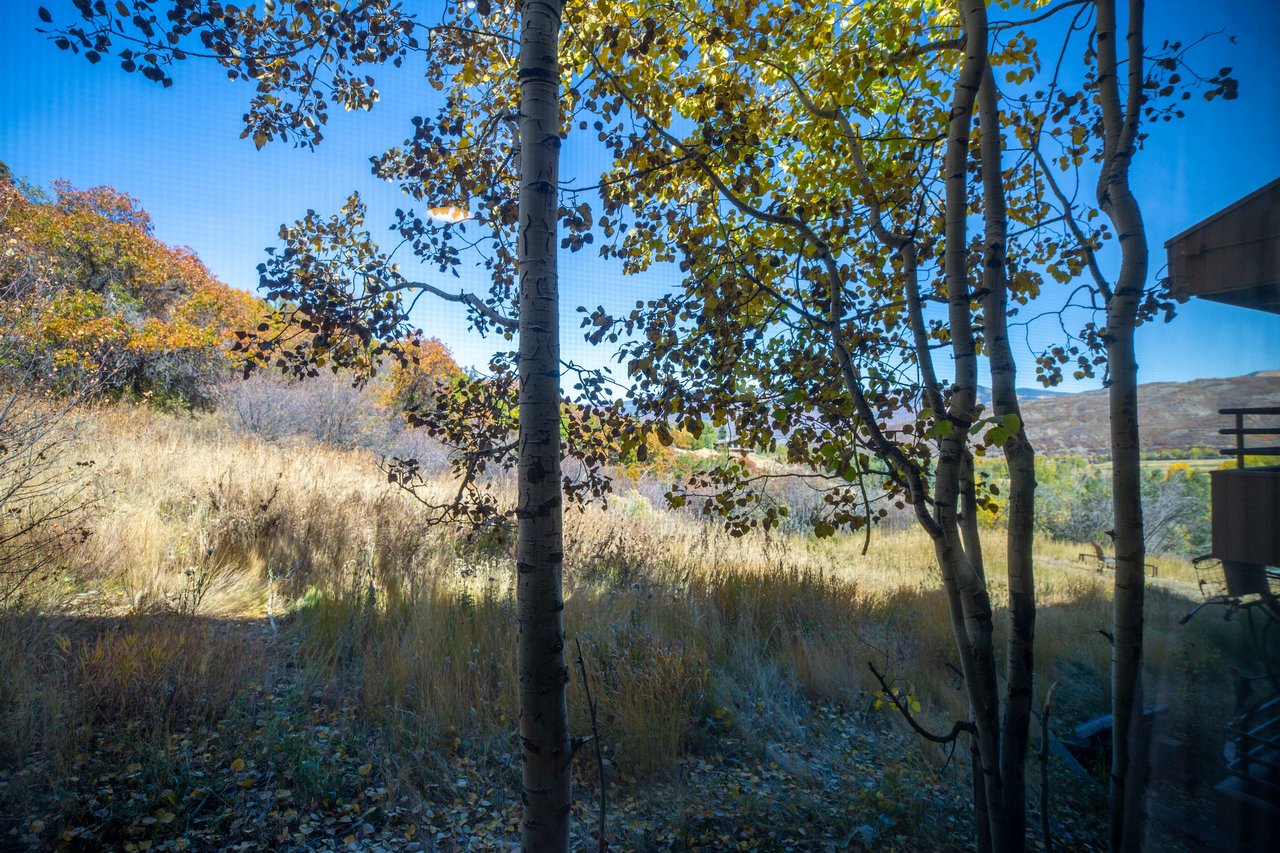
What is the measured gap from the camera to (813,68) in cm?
Result: 308

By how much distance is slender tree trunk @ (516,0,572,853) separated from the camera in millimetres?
1589

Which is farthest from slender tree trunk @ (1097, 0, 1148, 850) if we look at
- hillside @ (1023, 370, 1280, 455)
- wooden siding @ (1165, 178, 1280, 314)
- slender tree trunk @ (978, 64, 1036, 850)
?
wooden siding @ (1165, 178, 1280, 314)

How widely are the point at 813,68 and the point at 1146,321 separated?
6.62 feet

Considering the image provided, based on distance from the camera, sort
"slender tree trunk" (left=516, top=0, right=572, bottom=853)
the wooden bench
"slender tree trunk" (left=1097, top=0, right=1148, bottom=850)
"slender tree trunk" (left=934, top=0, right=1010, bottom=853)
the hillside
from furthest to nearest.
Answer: the wooden bench
"slender tree trunk" (left=1097, top=0, right=1148, bottom=850)
"slender tree trunk" (left=934, top=0, right=1010, bottom=853)
"slender tree trunk" (left=516, top=0, right=572, bottom=853)
the hillside

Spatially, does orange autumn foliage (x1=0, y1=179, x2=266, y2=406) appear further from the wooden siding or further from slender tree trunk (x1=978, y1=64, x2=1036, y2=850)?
the wooden siding

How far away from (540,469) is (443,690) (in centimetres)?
258

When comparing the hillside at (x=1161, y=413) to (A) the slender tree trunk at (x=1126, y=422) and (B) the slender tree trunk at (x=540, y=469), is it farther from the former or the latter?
(B) the slender tree trunk at (x=540, y=469)

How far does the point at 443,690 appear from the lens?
3.51m

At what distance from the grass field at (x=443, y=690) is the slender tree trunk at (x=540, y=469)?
1.44m

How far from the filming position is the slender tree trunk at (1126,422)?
85.4 inches

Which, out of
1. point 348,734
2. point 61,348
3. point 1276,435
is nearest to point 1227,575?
point 1276,435

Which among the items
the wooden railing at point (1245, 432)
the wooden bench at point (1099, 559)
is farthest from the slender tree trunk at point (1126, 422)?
the wooden bench at point (1099, 559)

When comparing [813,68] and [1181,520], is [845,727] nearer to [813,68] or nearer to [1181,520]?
[1181,520]

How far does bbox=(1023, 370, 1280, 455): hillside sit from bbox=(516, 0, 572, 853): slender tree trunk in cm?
168
